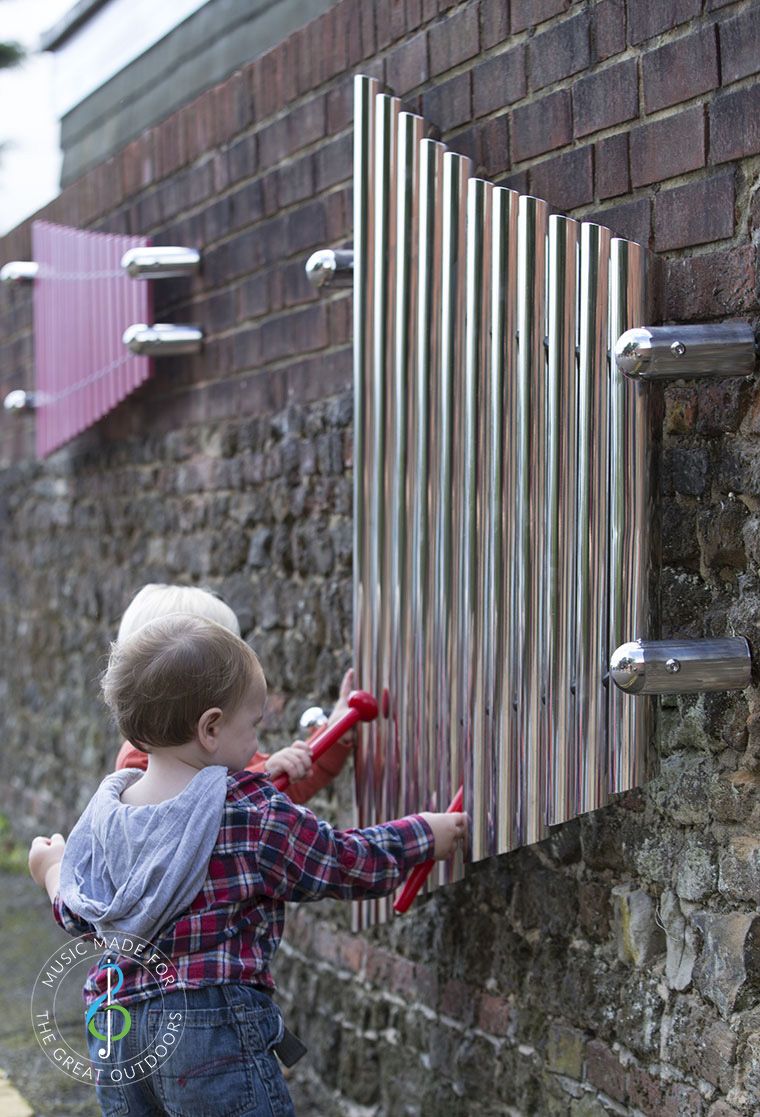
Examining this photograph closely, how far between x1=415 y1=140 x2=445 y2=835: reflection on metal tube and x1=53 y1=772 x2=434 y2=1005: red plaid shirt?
0.47 m

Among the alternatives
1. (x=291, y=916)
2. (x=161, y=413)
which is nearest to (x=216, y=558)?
(x=161, y=413)

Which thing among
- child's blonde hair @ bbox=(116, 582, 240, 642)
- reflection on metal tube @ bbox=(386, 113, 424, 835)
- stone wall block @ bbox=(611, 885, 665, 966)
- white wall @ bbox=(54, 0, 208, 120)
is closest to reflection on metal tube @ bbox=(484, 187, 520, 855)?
stone wall block @ bbox=(611, 885, 665, 966)

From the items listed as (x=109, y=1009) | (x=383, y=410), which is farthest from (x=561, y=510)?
(x=109, y=1009)

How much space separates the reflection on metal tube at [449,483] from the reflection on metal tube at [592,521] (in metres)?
0.38

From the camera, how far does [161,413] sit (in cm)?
510

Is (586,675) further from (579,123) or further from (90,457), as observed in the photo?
Answer: (90,457)

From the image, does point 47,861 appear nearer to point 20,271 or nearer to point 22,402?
point 22,402

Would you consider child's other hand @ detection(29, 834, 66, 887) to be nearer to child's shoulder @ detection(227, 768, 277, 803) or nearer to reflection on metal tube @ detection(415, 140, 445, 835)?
child's shoulder @ detection(227, 768, 277, 803)

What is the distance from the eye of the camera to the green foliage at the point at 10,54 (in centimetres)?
1608

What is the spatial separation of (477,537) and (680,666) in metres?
0.61

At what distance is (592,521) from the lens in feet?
8.57

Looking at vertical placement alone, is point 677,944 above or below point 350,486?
below

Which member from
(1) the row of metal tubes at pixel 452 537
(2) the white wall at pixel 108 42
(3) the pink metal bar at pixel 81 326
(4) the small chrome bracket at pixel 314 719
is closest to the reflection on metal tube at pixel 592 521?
(1) the row of metal tubes at pixel 452 537

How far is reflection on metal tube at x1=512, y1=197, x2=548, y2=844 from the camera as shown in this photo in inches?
107
